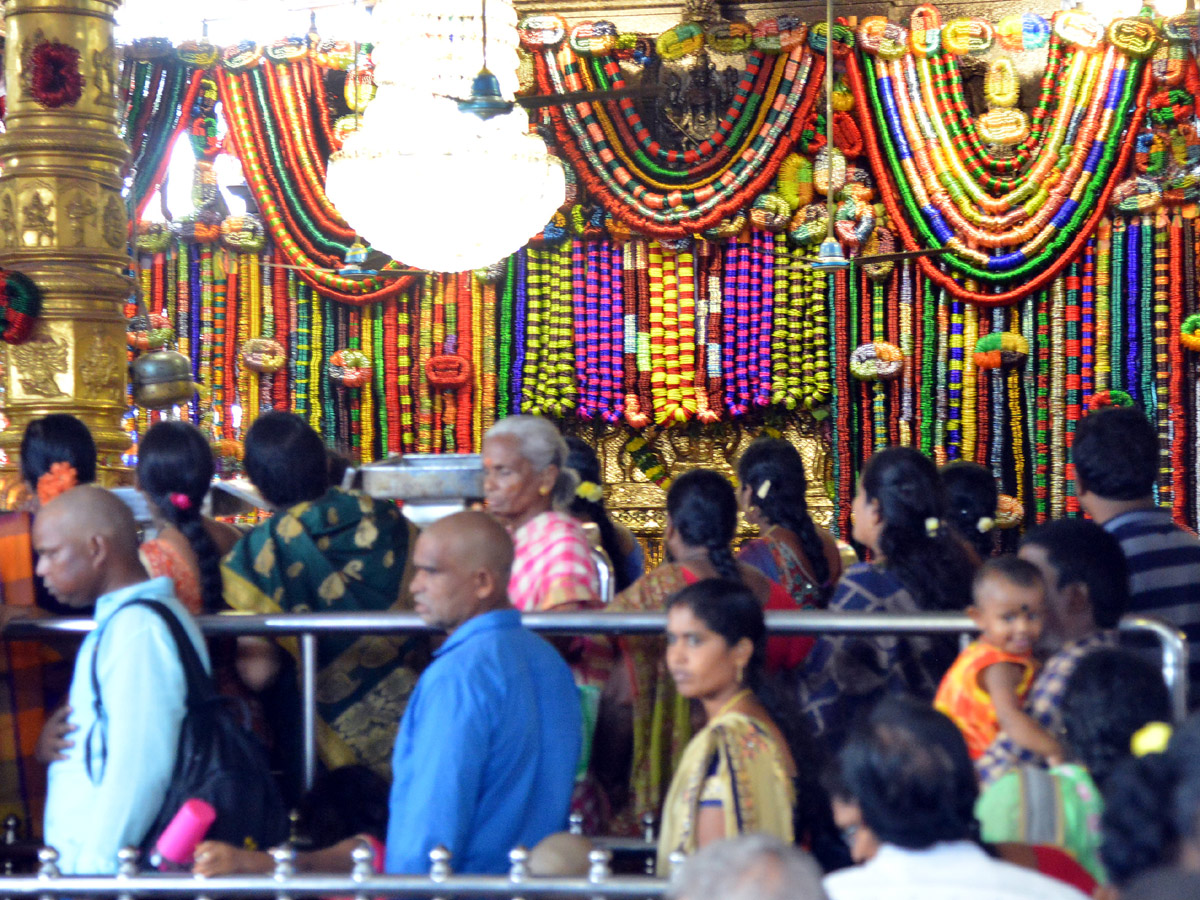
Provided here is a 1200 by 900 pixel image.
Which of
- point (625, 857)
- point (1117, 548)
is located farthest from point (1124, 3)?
point (625, 857)

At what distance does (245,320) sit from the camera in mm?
8375

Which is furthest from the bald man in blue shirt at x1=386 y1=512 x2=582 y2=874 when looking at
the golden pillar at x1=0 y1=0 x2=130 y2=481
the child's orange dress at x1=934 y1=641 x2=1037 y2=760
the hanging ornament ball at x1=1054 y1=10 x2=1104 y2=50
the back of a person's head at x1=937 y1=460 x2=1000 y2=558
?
the hanging ornament ball at x1=1054 y1=10 x2=1104 y2=50

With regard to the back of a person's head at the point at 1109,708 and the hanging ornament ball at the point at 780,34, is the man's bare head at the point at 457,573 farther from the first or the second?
the hanging ornament ball at the point at 780,34

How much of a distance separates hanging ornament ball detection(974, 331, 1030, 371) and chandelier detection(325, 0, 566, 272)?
2437 millimetres

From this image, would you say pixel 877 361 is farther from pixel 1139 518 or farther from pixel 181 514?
pixel 181 514

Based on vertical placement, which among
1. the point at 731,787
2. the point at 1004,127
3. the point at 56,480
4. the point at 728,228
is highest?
the point at 1004,127

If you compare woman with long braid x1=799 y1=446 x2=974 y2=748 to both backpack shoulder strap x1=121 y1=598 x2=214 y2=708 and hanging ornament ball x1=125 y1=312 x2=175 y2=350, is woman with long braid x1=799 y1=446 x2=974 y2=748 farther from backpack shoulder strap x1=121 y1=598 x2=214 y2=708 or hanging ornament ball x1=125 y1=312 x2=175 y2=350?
hanging ornament ball x1=125 y1=312 x2=175 y2=350

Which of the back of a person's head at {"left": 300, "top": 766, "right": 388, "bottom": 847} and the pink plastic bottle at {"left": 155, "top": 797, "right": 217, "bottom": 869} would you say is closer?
the pink plastic bottle at {"left": 155, "top": 797, "right": 217, "bottom": 869}

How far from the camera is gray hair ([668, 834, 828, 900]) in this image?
1716 mm

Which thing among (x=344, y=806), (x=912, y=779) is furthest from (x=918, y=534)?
(x=912, y=779)

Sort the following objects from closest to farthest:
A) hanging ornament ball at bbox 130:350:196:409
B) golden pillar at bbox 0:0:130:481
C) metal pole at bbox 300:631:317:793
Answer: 1. metal pole at bbox 300:631:317:793
2. golden pillar at bbox 0:0:130:481
3. hanging ornament ball at bbox 130:350:196:409

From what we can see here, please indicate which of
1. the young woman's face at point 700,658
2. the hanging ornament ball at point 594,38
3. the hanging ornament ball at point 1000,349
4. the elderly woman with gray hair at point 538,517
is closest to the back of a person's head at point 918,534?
the elderly woman with gray hair at point 538,517

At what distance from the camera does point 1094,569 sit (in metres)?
2.95

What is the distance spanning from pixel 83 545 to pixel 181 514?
1.66 ft
